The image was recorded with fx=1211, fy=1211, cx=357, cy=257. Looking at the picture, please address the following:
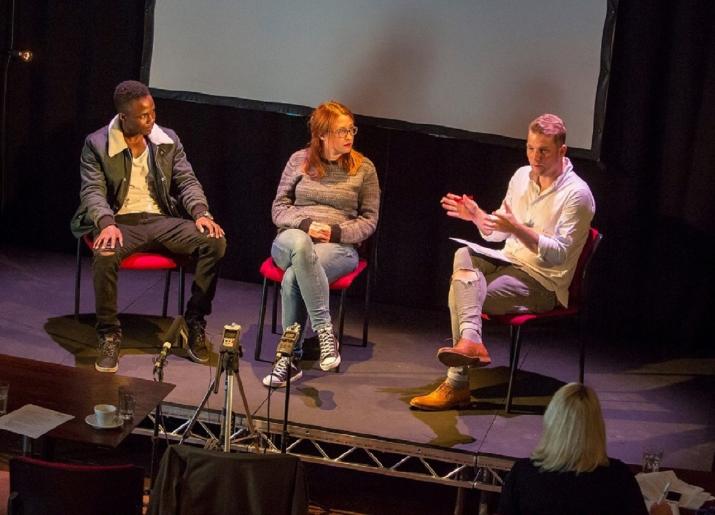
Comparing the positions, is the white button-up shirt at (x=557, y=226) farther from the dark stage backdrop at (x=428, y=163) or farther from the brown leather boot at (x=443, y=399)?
the dark stage backdrop at (x=428, y=163)

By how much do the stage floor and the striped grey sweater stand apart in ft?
2.00

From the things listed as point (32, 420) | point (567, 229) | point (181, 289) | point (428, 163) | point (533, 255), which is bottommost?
point (32, 420)

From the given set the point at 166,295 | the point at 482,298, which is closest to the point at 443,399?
the point at 482,298

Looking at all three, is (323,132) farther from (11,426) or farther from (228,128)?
(11,426)

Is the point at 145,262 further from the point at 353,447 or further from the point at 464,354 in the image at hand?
the point at 464,354

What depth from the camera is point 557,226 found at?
495 cm

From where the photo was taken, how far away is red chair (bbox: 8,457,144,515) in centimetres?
338

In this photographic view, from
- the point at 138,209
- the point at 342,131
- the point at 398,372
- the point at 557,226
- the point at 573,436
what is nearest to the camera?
the point at 573,436

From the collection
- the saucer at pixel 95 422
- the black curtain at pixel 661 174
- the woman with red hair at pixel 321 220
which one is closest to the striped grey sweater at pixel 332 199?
the woman with red hair at pixel 321 220

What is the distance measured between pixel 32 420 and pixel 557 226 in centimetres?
224

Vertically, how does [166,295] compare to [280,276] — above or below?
below

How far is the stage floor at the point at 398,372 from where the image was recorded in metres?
4.75

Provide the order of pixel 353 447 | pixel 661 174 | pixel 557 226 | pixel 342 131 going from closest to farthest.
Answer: pixel 353 447, pixel 557 226, pixel 342 131, pixel 661 174

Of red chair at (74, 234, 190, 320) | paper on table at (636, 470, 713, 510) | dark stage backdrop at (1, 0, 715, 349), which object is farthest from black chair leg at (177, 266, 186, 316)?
paper on table at (636, 470, 713, 510)
